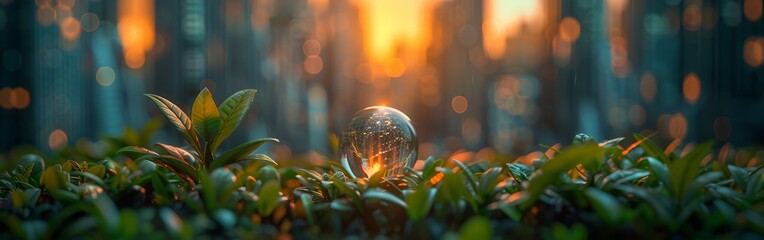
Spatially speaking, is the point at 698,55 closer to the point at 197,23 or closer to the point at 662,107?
the point at 662,107

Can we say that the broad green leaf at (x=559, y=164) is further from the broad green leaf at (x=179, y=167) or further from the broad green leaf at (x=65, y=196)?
the broad green leaf at (x=65, y=196)

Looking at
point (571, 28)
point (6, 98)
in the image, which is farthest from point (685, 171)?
point (571, 28)

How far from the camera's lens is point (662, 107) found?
243ft

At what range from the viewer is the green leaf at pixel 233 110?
1638 mm

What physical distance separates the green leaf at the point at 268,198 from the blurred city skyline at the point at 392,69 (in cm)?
4984

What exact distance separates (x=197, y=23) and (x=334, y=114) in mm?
19828

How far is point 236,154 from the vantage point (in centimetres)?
164

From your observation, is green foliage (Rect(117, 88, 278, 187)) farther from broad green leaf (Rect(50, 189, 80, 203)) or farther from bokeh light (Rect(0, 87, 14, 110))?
bokeh light (Rect(0, 87, 14, 110))

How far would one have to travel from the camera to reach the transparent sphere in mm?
1875

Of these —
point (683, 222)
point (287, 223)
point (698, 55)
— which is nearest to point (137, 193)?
point (287, 223)

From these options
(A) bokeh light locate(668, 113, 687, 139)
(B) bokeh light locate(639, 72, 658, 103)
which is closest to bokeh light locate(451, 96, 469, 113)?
(B) bokeh light locate(639, 72, 658, 103)

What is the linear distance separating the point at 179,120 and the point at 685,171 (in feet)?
3.69

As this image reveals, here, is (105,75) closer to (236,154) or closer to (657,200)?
(236,154)

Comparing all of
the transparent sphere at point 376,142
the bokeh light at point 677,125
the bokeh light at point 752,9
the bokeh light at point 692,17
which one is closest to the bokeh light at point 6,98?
the bokeh light at point 752,9
